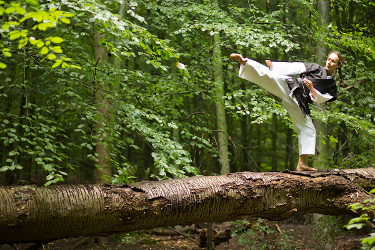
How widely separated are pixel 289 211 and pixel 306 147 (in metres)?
1.03

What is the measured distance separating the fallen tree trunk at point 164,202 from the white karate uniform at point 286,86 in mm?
532

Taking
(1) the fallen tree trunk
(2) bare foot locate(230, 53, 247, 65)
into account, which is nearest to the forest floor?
(1) the fallen tree trunk

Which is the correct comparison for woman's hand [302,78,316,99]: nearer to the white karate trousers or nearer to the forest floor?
the white karate trousers

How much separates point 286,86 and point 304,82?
0.20 meters

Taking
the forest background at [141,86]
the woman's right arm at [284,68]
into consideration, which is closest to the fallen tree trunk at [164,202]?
the forest background at [141,86]

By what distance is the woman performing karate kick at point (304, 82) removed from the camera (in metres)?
3.16

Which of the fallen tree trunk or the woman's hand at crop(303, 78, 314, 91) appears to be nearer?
the fallen tree trunk

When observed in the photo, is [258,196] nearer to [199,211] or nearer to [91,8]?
[199,211]

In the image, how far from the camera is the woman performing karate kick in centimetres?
316

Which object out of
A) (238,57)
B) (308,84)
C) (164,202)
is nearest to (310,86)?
(308,84)

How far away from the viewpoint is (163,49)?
276 centimetres

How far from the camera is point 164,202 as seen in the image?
2029mm

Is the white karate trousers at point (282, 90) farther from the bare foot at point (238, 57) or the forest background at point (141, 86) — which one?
the forest background at point (141, 86)

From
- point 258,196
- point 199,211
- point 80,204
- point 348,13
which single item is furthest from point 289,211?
point 348,13
